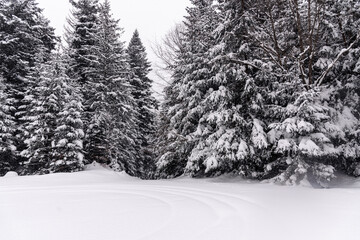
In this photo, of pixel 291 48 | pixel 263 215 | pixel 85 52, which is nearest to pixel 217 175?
pixel 291 48

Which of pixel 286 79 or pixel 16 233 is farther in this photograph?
pixel 286 79

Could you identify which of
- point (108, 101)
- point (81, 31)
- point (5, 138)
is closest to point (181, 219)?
point (108, 101)

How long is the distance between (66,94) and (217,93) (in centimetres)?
915

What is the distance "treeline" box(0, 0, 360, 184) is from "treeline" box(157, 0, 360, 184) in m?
0.05

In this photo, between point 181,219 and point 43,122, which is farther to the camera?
point 43,122

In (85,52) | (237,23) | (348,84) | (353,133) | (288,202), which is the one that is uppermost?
(85,52)

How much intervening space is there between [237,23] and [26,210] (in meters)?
10.7

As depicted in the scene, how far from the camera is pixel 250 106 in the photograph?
1151 centimetres

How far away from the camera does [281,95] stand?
11328 mm

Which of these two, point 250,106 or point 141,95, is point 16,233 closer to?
point 250,106

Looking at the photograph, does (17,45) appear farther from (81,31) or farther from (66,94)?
(66,94)

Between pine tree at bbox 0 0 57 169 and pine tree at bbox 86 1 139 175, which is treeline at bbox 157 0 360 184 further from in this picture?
pine tree at bbox 0 0 57 169

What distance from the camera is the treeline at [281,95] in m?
10.0

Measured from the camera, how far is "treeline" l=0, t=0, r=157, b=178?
1573cm
